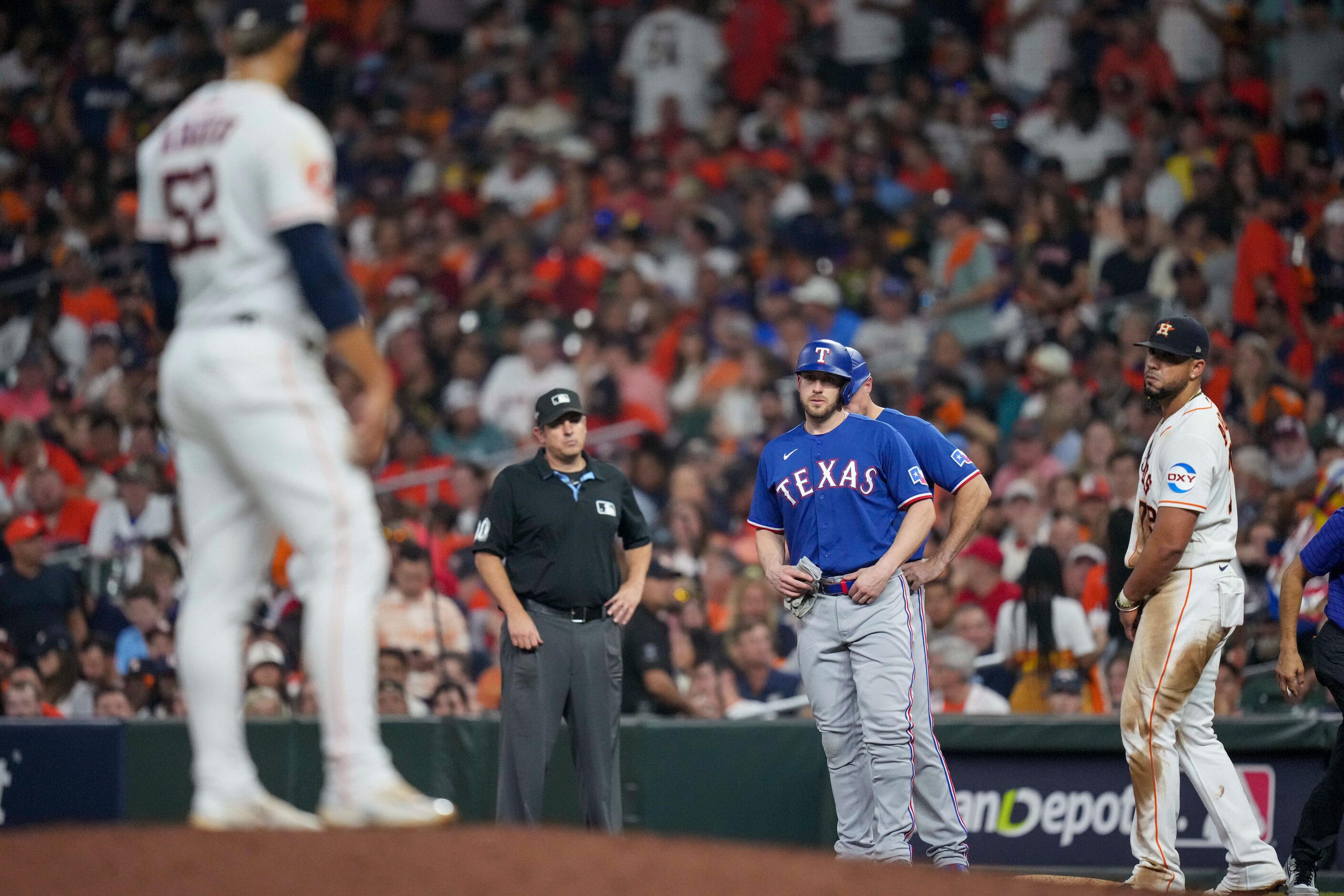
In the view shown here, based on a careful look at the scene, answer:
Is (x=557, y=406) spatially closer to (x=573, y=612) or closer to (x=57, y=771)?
(x=573, y=612)

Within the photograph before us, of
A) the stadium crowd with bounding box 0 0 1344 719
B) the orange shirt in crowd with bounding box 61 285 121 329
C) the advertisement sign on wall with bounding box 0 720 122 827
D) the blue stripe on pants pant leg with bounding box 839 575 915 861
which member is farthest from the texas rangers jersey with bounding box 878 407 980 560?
the orange shirt in crowd with bounding box 61 285 121 329

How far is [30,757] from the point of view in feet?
27.6

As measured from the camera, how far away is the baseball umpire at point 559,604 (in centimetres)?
671

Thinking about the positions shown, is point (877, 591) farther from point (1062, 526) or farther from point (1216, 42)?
point (1216, 42)

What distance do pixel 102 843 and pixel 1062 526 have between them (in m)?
6.69

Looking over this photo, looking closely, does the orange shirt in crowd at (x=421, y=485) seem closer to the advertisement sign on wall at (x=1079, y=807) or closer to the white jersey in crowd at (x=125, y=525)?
the white jersey in crowd at (x=125, y=525)

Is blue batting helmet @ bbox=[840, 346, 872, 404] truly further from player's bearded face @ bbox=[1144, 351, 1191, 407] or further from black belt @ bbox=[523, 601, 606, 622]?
black belt @ bbox=[523, 601, 606, 622]

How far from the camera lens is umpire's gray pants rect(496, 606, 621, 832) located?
6.69m

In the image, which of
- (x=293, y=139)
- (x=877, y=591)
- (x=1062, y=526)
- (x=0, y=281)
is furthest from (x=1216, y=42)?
(x=293, y=139)

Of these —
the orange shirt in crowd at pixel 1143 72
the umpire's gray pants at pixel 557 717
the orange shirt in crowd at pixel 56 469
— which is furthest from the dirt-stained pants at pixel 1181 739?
the orange shirt in crowd at pixel 1143 72

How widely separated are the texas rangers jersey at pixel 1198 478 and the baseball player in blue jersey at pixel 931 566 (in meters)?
0.75

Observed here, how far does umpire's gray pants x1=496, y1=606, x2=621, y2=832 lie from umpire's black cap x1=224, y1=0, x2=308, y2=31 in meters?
3.30

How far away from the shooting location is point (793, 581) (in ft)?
20.9

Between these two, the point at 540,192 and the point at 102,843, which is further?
the point at 540,192
